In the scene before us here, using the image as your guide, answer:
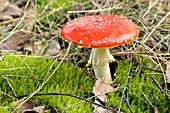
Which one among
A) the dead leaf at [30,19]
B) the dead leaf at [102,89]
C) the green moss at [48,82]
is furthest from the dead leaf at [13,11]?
the dead leaf at [102,89]

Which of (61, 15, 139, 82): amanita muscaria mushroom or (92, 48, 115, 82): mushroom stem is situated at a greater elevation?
(61, 15, 139, 82): amanita muscaria mushroom

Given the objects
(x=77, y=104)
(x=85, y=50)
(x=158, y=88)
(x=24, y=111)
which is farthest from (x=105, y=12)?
(x=24, y=111)

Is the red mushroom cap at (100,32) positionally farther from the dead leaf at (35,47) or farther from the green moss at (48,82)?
the dead leaf at (35,47)

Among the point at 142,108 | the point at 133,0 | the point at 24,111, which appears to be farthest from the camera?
the point at 133,0

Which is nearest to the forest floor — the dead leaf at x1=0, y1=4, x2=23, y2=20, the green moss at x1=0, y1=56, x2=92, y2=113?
the green moss at x1=0, y1=56, x2=92, y2=113

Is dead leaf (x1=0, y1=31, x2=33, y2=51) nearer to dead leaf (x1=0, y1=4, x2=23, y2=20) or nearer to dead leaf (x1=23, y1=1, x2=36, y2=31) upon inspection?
dead leaf (x1=23, y1=1, x2=36, y2=31)

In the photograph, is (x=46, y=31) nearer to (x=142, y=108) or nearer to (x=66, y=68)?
(x=66, y=68)

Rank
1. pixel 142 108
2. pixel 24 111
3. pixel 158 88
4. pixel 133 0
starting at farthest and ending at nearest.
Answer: pixel 133 0 < pixel 158 88 < pixel 142 108 < pixel 24 111
